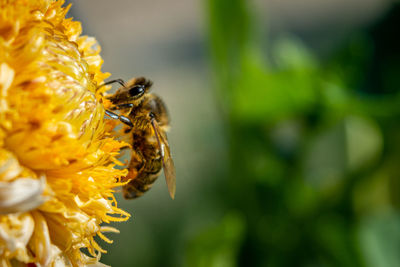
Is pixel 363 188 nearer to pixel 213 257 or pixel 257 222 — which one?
pixel 257 222

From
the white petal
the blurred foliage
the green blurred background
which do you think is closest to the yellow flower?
the white petal

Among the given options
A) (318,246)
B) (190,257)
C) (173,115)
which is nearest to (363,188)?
(318,246)

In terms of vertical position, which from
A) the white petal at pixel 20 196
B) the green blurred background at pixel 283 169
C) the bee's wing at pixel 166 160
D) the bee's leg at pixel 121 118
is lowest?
the green blurred background at pixel 283 169

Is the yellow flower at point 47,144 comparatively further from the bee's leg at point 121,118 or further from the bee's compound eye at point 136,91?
the bee's compound eye at point 136,91

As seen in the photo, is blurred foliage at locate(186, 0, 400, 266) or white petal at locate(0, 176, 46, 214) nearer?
white petal at locate(0, 176, 46, 214)

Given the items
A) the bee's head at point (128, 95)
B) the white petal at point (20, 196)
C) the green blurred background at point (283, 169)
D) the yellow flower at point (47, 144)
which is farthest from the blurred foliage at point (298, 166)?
the white petal at point (20, 196)

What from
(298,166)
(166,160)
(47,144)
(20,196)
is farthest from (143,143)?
(298,166)

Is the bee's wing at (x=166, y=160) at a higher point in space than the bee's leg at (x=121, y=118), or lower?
lower

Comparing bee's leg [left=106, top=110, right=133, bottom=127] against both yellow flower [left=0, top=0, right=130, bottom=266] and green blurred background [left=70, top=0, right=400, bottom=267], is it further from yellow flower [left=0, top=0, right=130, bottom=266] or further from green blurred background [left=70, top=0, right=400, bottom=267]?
green blurred background [left=70, top=0, right=400, bottom=267]
